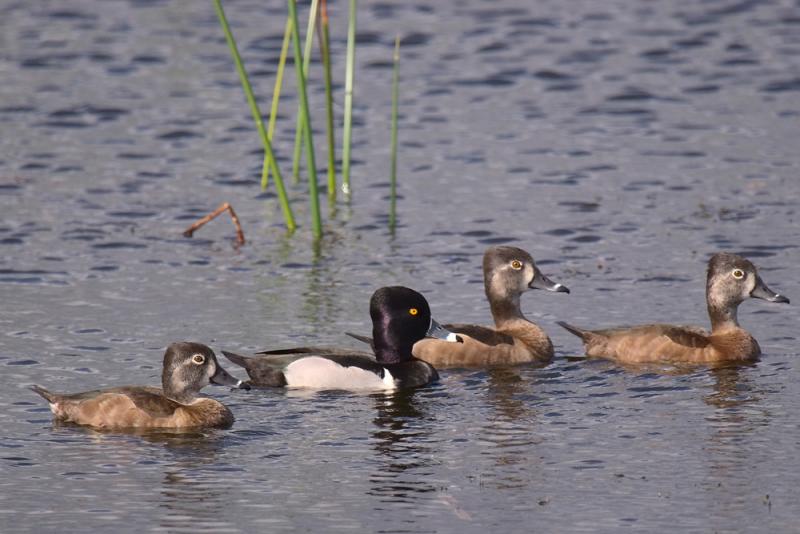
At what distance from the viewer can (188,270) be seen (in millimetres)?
18672

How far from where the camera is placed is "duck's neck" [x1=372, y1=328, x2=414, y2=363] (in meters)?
15.4

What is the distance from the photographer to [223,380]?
13922 mm

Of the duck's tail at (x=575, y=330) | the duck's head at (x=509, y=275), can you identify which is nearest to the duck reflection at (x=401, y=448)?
the duck's tail at (x=575, y=330)

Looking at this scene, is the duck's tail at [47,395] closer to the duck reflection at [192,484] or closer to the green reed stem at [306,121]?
the duck reflection at [192,484]

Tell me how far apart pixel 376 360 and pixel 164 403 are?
8.16 ft

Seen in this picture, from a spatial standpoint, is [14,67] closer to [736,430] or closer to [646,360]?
[646,360]

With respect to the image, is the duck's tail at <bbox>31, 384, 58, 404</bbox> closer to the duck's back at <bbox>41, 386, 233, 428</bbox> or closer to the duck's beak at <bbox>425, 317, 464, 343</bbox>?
the duck's back at <bbox>41, 386, 233, 428</bbox>

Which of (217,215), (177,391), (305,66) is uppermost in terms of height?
(305,66)

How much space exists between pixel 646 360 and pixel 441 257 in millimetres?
4050

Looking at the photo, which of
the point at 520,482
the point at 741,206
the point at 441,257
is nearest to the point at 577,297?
the point at 441,257

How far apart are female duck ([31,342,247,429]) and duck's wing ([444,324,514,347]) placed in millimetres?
2838

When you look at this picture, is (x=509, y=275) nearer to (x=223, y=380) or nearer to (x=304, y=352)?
(x=304, y=352)

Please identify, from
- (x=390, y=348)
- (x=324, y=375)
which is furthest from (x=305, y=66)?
(x=324, y=375)

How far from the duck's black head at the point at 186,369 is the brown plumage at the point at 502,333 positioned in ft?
9.05
